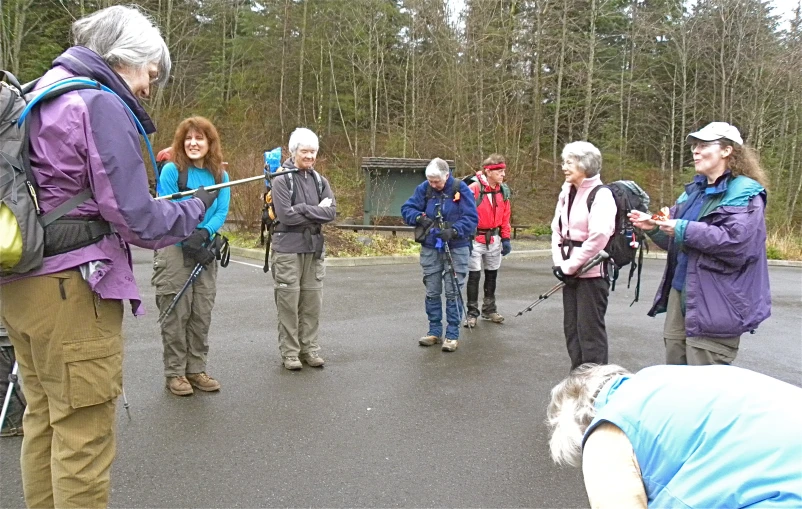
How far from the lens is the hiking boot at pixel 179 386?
434cm

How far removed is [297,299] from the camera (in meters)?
5.11

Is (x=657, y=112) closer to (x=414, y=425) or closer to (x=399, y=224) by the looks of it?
(x=399, y=224)

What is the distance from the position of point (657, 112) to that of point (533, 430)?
108 feet

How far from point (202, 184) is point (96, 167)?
7.95 feet

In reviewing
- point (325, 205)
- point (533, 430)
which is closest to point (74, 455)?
point (533, 430)

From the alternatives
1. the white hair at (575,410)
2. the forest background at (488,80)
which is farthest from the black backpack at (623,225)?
the forest background at (488,80)

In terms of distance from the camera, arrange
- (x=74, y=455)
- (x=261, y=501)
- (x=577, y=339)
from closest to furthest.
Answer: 1. (x=74, y=455)
2. (x=261, y=501)
3. (x=577, y=339)

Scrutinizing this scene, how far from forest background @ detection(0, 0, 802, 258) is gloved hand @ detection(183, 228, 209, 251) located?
1731 centimetres

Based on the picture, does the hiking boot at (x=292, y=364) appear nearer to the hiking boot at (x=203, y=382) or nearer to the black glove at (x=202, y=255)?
the hiking boot at (x=203, y=382)

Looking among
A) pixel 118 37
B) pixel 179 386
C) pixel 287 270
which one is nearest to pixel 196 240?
pixel 287 270

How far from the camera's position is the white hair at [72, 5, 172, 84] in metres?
2.30

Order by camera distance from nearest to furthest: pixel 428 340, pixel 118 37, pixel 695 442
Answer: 1. pixel 695 442
2. pixel 118 37
3. pixel 428 340

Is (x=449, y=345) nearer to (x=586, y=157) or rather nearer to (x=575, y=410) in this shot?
(x=586, y=157)

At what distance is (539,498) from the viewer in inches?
123
